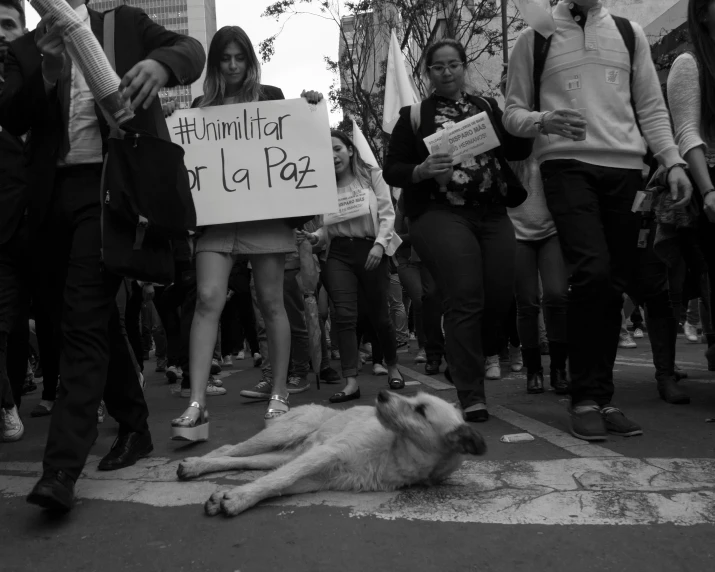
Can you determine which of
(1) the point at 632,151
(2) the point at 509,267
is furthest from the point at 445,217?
(1) the point at 632,151

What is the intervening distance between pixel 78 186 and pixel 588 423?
2572mm

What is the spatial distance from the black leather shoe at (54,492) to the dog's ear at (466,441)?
55.1 inches

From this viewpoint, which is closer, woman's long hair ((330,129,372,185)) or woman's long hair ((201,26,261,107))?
woman's long hair ((201,26,261,107))

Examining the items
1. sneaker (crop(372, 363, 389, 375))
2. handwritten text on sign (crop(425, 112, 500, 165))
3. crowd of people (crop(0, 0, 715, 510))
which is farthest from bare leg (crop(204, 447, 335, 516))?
sneaker (crop(372, 363, 389, 375))

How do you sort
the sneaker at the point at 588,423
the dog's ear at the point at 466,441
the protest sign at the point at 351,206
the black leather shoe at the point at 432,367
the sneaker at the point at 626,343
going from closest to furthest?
the dog's ear at the point at 466,441 < the sneaker at the point at 588,423 < the protest sign at the point at 351,206 < the black leather shoe at the point at 432,367 < the sneaker at the point at 626,343

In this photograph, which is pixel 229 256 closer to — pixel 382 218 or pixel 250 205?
pixel 250 205

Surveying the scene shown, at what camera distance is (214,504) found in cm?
261

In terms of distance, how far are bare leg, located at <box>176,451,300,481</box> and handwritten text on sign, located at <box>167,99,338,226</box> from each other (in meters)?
1.80

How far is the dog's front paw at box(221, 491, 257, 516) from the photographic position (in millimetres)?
2578

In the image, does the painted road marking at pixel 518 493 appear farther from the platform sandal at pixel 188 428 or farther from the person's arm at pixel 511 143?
the person's arm at pixel 511 143

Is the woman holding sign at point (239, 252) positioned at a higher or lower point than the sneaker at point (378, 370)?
higher

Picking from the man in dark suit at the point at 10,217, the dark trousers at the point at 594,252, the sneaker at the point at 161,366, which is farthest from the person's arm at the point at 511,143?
the sneaker at the point at 161,366

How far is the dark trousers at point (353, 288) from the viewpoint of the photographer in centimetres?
593

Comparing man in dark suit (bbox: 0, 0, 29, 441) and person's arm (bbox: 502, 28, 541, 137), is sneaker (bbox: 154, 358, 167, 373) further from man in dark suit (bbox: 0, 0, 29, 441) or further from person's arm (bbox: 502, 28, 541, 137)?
person's arm (bbox: 502, 28, 541, 137)
